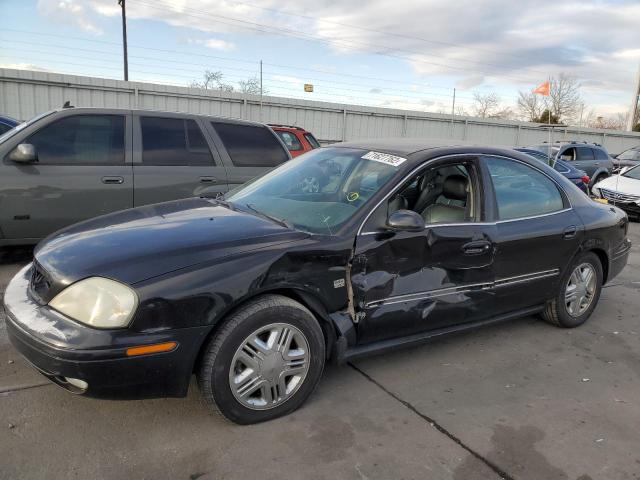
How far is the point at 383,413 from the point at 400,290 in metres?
0.72

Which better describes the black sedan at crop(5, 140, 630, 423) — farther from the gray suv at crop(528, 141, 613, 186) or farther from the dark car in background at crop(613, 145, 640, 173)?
the dark car in background at crop(613, 145, 640, 173)

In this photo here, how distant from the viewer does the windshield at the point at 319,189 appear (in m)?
3.11

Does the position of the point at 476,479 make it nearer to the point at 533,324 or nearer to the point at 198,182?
the point at 533,324

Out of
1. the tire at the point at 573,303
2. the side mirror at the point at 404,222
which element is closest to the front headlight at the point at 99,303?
the side mirror at the point at 404,222

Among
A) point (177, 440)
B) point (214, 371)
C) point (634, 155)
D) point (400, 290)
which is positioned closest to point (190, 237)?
point (214, 371)

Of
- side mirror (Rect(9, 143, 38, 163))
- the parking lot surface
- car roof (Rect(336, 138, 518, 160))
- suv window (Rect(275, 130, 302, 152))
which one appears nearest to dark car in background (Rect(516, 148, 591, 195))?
suv window (Rect(275, 130, 302, 152))

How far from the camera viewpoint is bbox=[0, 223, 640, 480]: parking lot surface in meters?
2.41

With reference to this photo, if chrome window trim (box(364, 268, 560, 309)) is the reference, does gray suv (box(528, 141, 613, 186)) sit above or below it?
above

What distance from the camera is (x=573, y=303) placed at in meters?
4.32

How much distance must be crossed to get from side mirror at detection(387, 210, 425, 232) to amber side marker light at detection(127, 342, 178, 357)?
4.50ft

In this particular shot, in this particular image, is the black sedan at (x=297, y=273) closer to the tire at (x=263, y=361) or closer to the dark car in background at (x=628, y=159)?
the tire at (x=263, y=361)

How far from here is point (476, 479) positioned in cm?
239

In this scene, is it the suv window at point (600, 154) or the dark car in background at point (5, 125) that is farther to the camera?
the suv window at point (600, 154)

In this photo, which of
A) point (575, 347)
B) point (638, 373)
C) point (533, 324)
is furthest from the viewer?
point (533, 324)
